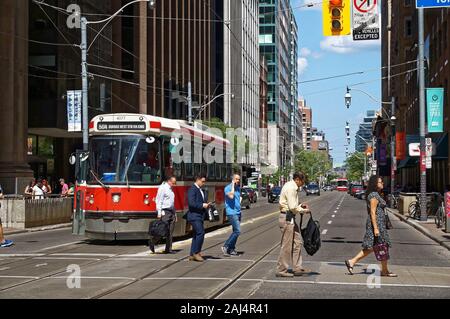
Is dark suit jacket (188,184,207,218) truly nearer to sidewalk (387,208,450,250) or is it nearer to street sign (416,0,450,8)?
sidewalk (387,208,450,250)

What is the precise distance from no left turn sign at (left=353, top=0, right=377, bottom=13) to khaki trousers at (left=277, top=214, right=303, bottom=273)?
906 cm

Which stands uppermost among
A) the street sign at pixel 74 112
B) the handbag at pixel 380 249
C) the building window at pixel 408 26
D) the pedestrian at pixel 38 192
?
the building window at pixel 408 26

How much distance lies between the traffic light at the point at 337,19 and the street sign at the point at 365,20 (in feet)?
5.72

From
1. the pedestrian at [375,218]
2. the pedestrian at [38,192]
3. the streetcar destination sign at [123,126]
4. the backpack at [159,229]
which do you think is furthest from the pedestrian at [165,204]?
the pedestrian at [38,192]

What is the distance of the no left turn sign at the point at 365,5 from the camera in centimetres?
1815

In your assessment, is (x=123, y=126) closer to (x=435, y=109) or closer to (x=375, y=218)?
(x=375, y=218)

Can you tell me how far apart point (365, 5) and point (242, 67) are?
256 feet

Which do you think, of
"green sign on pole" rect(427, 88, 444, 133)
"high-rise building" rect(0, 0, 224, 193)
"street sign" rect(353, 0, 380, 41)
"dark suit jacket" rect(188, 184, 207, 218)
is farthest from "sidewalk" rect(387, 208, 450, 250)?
"high-rise building" rect(0, 0, 224, 193)

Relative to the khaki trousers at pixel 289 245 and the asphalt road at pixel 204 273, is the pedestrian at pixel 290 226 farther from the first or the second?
the asphalt road at pixel 204 273

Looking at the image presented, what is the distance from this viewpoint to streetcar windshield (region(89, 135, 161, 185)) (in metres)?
17.1

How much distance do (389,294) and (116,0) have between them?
41883 mm

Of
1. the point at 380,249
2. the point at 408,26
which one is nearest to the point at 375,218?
the point at 380,249

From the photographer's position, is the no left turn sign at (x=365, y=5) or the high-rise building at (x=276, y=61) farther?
the high-rise building at (x=276, y=61)

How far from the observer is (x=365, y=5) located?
18.2 meters
